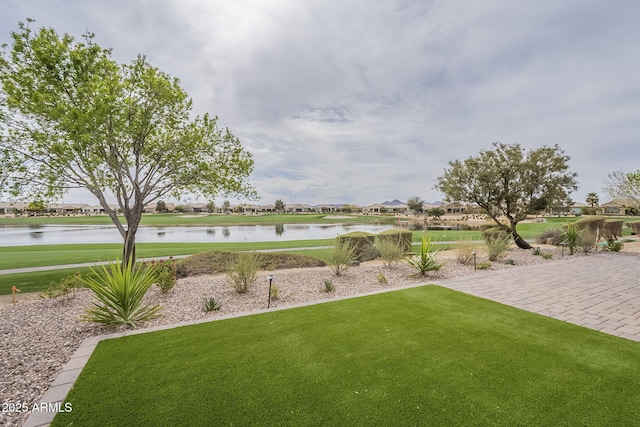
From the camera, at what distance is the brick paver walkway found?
498cm

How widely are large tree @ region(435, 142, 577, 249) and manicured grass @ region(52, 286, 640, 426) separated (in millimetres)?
10446

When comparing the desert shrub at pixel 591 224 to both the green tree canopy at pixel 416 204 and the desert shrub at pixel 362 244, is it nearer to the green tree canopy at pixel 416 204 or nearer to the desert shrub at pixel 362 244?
the desert shrub at pixel 362 244

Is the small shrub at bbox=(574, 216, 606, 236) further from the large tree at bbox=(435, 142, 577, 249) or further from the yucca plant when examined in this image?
the yucca plant

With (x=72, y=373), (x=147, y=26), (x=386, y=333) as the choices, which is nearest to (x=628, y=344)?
(x=386, y=333)

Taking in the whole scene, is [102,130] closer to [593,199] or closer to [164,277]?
[164,277]

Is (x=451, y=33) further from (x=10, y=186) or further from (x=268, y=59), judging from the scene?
(x=10, y=186)

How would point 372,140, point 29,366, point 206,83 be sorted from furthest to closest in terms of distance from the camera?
1. point 372,140
2. point 206,83
3. point 29,366

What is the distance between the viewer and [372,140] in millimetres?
21797

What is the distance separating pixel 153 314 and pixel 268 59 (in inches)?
Answer: 388

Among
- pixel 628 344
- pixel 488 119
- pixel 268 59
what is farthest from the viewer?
pixel 488 119

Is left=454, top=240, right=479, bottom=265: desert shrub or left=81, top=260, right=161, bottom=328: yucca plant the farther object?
left=454, top=240, right=479, bottom=265: desert shrub

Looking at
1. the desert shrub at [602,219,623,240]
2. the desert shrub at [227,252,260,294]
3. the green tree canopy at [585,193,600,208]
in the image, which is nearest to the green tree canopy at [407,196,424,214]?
the green tree canopy at [585,193,600,208]

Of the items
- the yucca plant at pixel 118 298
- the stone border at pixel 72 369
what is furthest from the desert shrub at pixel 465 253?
the yucca plant at pixel 118 298

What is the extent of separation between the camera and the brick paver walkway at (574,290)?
4.98m
